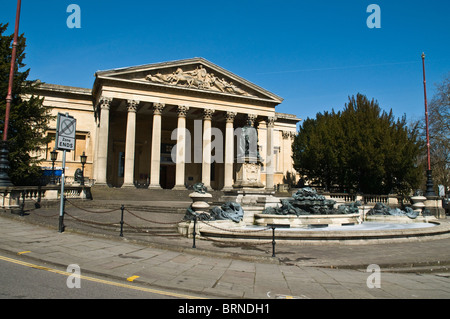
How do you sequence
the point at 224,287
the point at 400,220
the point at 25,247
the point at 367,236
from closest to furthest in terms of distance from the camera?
1. the point at 224,287
2. the point at 25,247
3. the point at 367,236
4. the point at 400,220

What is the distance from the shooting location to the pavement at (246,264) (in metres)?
6.43

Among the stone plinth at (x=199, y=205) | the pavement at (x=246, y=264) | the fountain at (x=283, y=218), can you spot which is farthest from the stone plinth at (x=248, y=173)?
the pavement at (x=246, y=264)

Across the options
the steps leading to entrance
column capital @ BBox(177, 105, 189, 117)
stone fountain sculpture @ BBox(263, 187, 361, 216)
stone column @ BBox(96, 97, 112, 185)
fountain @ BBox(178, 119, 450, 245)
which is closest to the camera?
fountain @ BBox(178, 119, 450, 245)

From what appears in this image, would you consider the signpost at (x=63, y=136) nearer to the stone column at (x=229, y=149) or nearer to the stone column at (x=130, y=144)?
the stone column at (x=130, y=144)

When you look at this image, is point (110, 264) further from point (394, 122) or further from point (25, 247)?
point (394, 122)

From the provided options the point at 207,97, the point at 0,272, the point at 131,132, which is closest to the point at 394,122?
the point at 207,97

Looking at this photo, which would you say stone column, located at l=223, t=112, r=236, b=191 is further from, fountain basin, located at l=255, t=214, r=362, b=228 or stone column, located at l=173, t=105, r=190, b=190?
fountain basin, located at l=255, t=214, r=362, b=228

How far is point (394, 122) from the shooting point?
38.2 meters

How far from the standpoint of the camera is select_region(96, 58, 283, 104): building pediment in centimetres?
3628

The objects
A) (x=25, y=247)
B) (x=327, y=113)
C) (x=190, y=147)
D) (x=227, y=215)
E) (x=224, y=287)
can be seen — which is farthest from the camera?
(x=327, y=113)

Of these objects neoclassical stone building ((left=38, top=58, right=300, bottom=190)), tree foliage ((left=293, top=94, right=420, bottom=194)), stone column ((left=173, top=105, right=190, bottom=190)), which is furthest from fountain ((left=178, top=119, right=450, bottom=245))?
Result: stone column ((left=173, top=105, right=190, bottom=190))

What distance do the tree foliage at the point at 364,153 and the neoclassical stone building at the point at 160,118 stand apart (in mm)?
6957

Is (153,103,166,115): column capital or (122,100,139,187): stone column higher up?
(153,103,166,115): column capital

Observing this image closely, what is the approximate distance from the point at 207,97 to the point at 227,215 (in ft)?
93.7
